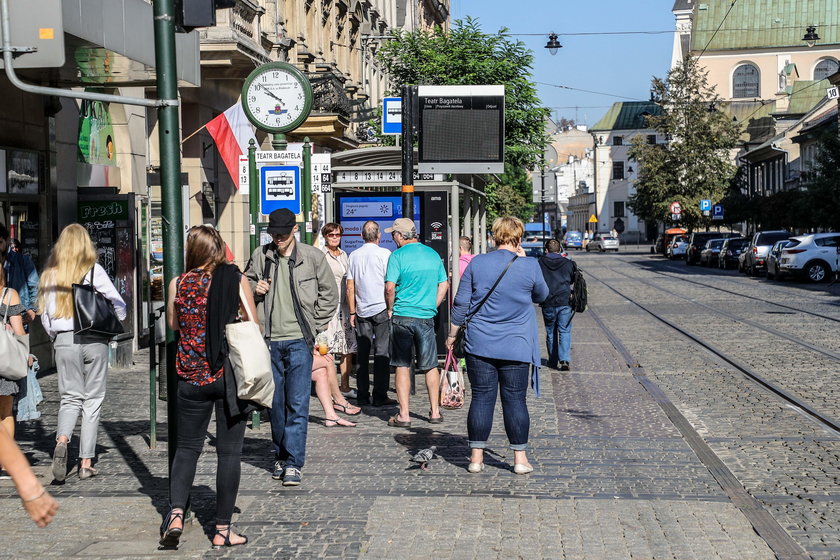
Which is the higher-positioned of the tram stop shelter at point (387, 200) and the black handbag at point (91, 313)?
the tram stop shelter at point (387, 200)

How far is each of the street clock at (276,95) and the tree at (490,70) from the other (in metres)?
15.3

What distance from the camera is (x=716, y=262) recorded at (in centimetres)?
5672

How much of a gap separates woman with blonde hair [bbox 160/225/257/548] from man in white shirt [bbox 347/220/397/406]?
15.9ft

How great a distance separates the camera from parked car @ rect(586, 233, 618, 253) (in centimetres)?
9412

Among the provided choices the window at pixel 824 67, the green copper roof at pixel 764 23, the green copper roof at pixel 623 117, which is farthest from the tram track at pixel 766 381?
the green copper roof at pixel 623 117

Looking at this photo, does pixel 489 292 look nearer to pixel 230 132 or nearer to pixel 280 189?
pixel 280 189

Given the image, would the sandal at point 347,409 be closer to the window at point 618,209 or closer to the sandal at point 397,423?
the sandal at point 397,423

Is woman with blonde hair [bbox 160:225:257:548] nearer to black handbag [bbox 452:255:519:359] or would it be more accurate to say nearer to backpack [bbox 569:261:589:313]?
black handbag [bbox 452:255:519:359]

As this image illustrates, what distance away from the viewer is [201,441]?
6.54 meters

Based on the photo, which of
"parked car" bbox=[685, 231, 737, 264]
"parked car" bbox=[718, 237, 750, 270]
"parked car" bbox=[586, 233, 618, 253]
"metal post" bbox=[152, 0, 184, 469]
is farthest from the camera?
"parked car" bbox=[586, 233, 618, 253]

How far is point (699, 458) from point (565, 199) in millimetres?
173041

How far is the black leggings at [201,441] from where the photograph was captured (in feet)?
21.0

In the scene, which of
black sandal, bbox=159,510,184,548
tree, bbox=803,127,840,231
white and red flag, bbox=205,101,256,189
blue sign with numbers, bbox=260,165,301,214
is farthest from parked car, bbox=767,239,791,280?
black sandal, bbox=159,510,184,548

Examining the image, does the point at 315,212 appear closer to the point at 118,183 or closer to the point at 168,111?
the point at 118,183
